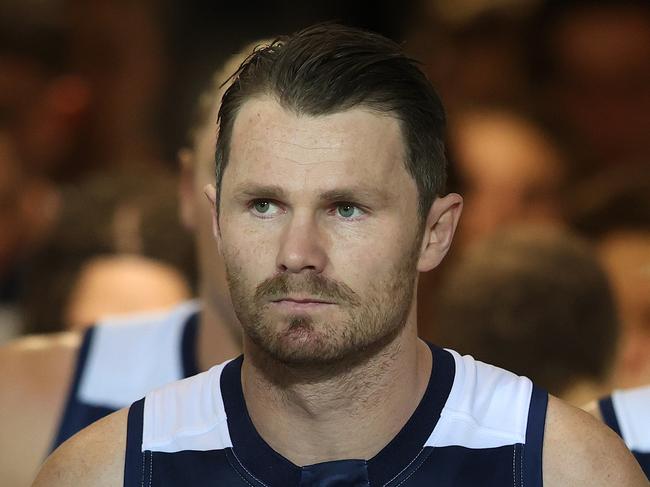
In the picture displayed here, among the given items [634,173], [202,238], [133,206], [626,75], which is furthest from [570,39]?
[202,238]

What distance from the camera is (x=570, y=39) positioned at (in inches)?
282

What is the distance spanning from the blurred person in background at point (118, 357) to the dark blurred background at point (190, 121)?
0.80 metres

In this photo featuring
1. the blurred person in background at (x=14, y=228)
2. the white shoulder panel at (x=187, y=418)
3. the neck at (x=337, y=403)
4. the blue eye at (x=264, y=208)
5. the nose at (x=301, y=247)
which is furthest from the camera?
the blurred person in background at (x=14, y=228)

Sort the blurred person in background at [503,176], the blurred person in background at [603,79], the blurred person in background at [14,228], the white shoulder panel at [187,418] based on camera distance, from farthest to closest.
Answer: the blurred person in background at [603,79], the blurred person in background at [14,228], the blurred person in background at [503,176], the white shoulder panel at [187,418]

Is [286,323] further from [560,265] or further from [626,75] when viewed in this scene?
[626,75]

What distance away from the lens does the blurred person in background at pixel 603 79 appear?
7.04 meters

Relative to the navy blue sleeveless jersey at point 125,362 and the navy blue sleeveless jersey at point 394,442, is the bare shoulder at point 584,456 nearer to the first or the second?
the navy blue sleeveless jersey at point 394,442

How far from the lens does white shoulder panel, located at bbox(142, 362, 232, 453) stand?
3.12 m

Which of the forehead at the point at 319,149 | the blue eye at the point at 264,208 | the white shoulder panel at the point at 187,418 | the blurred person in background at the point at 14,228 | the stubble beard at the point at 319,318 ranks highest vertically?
the forehead at the point at 319,149

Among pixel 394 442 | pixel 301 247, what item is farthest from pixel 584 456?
pixel 301 247

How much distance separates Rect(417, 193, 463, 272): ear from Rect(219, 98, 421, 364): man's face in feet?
0.34

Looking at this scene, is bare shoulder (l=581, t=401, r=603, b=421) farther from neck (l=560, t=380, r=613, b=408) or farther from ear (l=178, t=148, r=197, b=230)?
ear (l=178, t=148, r=197, b=230)

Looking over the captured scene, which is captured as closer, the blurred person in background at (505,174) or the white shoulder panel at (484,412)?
the white shoulder panel at (484,412)

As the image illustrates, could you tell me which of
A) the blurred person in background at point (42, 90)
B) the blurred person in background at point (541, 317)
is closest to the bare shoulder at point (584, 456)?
the blurred person in background at point (541, 317)
